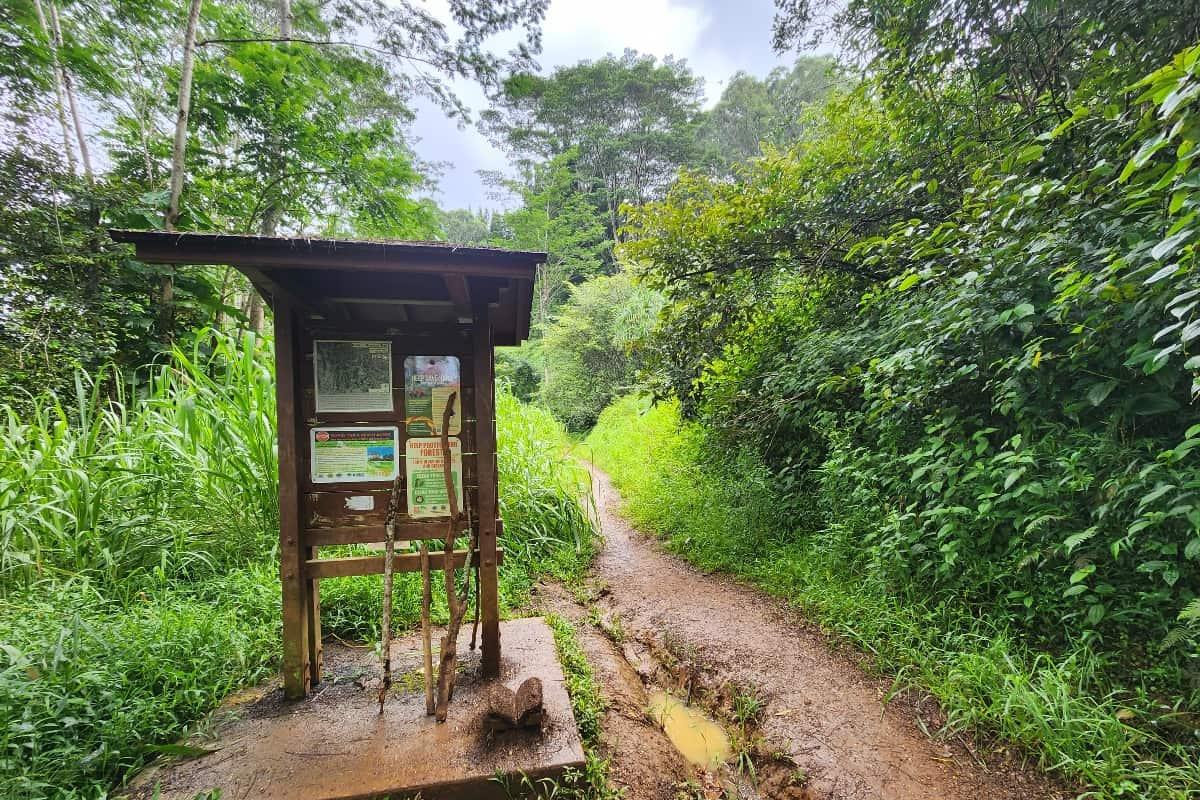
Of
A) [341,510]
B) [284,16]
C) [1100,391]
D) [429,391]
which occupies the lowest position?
[341,510]

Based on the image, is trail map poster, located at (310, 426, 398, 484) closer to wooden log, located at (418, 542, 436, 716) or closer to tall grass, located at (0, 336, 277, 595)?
Result: wooden log, located at (418, 542, 436, 716)

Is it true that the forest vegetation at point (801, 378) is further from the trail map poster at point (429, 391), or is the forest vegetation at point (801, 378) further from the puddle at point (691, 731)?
the trail map poster at point (429, 391)

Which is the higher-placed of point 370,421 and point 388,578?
point 370,421

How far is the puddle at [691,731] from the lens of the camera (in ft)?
8.00

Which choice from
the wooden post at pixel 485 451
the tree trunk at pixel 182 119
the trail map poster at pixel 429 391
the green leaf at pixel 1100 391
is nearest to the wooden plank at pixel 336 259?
the wooden post at pixel 485 451

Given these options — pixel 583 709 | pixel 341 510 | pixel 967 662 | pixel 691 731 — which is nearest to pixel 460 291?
pixel 341 510

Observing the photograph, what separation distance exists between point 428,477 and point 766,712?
7.36 ft

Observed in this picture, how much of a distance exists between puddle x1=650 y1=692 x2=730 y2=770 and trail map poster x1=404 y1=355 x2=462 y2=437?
208 centimetres

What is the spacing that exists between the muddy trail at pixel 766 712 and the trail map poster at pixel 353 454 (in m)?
1.83

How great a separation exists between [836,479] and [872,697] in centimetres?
180

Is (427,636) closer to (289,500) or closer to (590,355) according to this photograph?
(289,500)

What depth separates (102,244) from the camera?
4770 millimetres

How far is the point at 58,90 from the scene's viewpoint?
5.10 m

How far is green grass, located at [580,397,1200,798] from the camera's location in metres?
1.84
